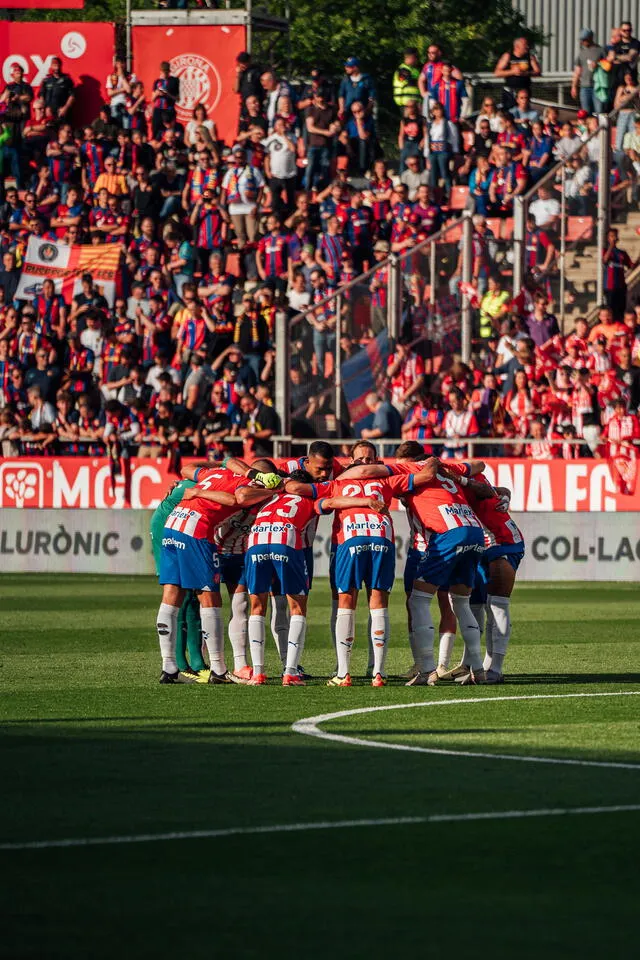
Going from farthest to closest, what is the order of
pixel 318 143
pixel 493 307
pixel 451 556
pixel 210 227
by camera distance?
pixel 210 227 < pixel 318 143 < pixel 493 307 < pixel 451 556

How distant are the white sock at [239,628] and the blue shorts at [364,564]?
133cm

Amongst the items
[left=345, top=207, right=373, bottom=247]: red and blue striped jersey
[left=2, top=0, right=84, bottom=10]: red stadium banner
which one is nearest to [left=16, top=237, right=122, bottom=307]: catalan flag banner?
[left=345, top=207, right=373, bottom=247]: red and blue striped jersey

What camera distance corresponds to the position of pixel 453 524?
13742 millimetres

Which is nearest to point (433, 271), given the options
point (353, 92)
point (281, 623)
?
point (353, 92)

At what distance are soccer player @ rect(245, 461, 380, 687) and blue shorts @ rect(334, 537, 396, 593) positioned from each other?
1.05ft

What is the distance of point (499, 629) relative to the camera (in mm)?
14312

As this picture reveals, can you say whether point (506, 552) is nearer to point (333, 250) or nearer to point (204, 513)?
point (204, 513)

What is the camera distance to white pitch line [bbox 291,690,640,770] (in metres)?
9.69

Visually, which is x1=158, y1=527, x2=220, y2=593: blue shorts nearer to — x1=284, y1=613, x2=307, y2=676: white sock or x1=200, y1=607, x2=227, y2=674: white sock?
x1=200, y1=607, x2=227, y2=674: white sock

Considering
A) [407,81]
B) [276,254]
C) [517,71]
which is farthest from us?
[407,81]

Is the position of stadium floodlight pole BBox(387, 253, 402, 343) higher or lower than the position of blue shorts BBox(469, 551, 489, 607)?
higher

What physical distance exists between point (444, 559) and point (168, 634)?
88.1 inches

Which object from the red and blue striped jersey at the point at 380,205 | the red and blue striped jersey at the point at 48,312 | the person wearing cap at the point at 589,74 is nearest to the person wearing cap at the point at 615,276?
the person wearing cap at the point at 589,74

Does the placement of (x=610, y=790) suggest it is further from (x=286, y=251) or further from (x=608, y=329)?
(x=286, y=251)
